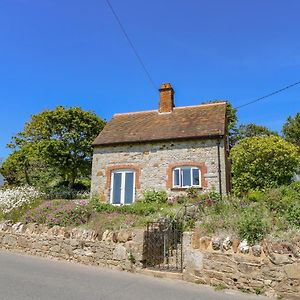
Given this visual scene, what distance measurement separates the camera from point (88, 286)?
646 centimetres

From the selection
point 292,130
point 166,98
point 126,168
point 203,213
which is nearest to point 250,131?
point 292,130

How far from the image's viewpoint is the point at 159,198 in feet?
51.0

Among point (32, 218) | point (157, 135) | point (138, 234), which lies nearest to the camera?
point (138, 234)

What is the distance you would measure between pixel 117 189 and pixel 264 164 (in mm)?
8084

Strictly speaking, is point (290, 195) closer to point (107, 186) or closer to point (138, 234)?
point (138, 234)

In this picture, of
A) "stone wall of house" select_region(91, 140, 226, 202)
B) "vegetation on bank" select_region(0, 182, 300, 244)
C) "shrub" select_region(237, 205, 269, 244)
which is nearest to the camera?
"shrub" select_region(237, 205, 269, 244)

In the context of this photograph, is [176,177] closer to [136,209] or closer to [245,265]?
[136,209]

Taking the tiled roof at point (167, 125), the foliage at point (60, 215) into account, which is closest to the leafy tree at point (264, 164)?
the tiled roof at point (167, 125)

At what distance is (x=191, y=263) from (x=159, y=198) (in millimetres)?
8470

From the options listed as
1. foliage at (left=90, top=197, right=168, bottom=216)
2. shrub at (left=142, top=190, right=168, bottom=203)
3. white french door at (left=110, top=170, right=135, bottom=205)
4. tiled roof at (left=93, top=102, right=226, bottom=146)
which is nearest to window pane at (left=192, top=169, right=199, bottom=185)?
shrub at (left=142, top=190, right=168, bottom=203)

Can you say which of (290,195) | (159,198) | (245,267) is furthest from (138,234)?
(159,198)

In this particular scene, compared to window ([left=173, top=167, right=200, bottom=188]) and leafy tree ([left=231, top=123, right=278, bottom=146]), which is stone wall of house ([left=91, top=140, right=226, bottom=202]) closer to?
window ([left=173, top=167, right=200, bottom=188])

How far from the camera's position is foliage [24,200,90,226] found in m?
11.7

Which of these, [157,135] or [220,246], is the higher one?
[157,135]
